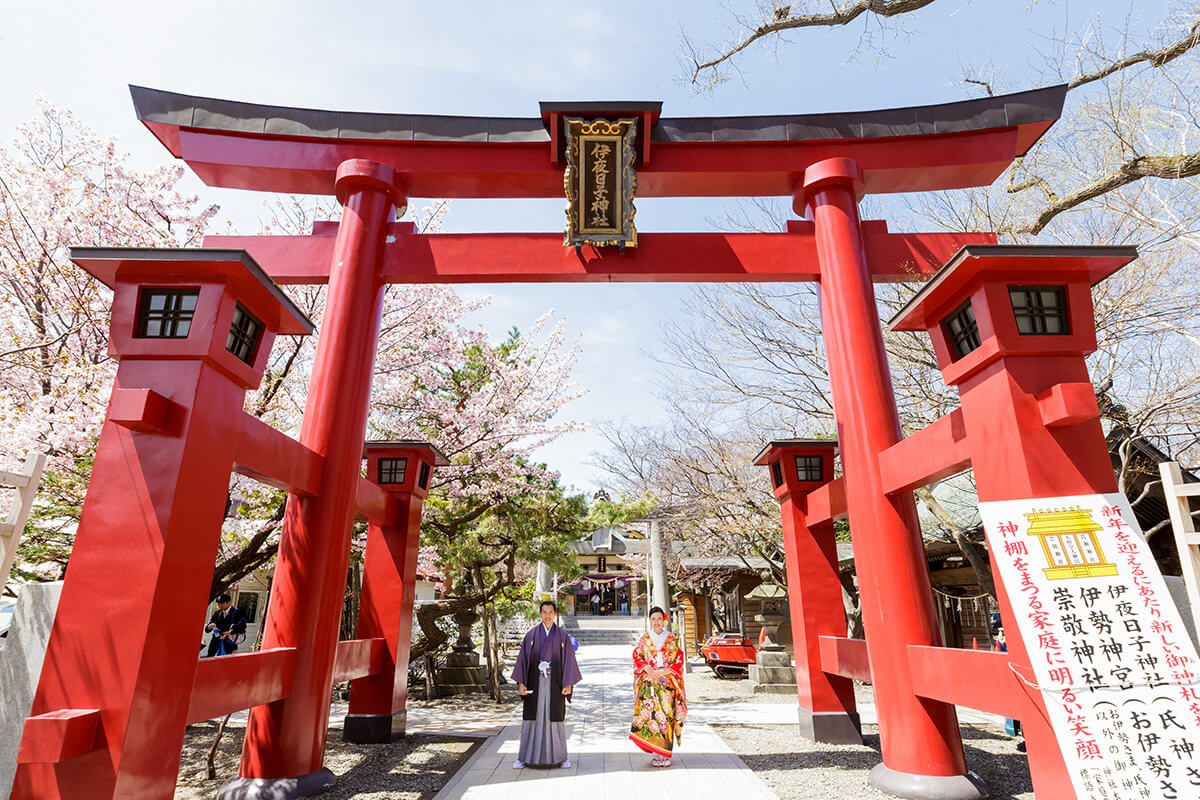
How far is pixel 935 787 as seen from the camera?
4738mm

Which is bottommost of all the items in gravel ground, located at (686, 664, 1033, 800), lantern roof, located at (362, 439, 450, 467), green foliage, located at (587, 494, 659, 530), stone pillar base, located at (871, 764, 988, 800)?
gravel ground, located at (686, 664, 1033, 800)

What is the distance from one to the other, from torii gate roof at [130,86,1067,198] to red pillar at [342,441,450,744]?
3.44 meters

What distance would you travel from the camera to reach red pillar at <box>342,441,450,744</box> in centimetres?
741

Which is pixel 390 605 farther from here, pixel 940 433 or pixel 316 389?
pixel 940 433

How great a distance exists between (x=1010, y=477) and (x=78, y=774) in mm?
5833

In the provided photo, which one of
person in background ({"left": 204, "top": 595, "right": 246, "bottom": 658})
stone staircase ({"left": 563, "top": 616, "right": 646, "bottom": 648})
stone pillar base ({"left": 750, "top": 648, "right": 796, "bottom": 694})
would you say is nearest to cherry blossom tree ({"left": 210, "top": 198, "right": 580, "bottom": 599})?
person in background ({"left": 204, "top": 595, "right": 246, "bottom": 658})

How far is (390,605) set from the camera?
779cm

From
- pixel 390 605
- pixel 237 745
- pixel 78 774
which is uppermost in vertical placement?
pixel 390 605

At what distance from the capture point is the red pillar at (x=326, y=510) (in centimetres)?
513

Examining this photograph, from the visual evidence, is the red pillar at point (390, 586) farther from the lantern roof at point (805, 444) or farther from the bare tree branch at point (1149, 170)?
the bare tree branch at point (1149, 170)

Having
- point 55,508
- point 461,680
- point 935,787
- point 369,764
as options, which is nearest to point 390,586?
point 369,764

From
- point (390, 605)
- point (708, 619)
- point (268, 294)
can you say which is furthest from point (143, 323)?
point (708, 619)

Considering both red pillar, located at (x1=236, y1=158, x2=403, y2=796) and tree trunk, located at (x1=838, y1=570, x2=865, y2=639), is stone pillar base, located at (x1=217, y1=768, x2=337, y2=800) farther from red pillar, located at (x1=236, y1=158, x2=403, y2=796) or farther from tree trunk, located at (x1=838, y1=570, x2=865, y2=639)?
tree trunk, located at (x1=838, y1=570, x2=865, y2=639)

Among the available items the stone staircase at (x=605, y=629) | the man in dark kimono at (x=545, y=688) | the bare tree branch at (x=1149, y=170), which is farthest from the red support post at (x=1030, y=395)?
the stone staircase at (x=605, y=629)
